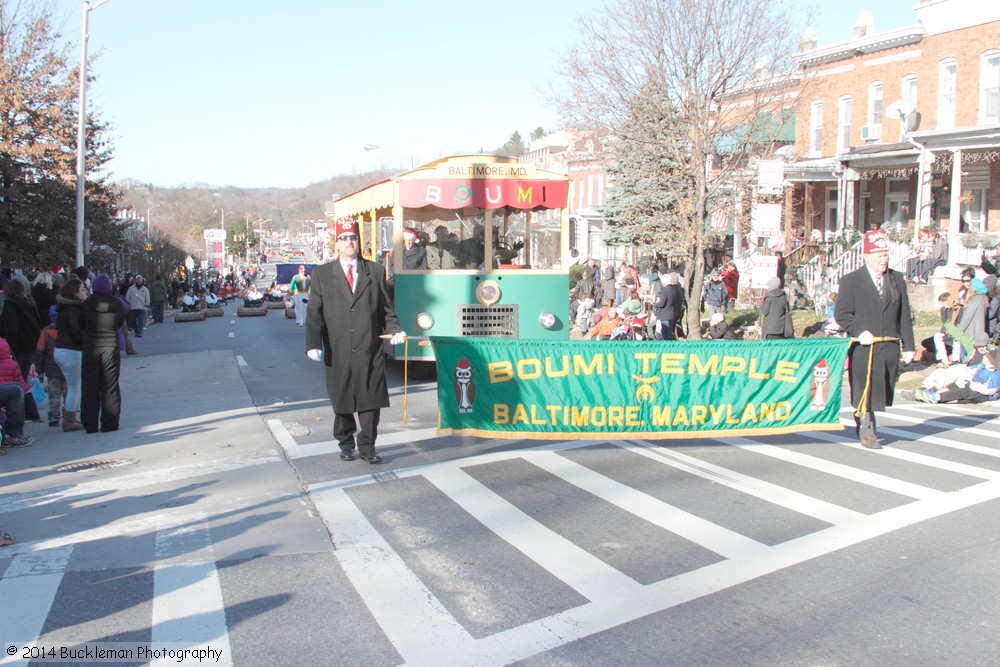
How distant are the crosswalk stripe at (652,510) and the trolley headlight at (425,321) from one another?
17.3 ft

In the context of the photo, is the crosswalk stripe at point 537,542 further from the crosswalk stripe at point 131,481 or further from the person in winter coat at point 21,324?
the person in winter coat at point 21,324

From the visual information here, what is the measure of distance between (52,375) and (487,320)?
19.5ft

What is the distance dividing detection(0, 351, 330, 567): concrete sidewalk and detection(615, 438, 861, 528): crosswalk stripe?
3.49 meters

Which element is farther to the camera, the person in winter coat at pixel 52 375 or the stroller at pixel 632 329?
the stroller at pixel 632 329

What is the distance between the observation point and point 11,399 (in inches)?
384

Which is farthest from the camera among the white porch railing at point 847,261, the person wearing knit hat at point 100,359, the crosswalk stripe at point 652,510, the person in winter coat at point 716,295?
the white porch railing at point 847,261

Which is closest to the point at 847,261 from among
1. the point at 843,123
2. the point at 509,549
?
the point at 843,123

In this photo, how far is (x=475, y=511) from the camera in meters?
7.09

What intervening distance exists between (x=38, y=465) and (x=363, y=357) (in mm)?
3487

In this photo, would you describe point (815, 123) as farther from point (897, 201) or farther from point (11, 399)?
point (11, 399)

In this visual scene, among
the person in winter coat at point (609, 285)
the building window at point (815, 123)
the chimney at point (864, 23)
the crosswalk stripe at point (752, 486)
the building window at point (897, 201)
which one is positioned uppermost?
the chimney at point (864, 23)

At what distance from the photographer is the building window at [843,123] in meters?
Answer: 30.9

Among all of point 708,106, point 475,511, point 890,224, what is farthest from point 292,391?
point 890,224

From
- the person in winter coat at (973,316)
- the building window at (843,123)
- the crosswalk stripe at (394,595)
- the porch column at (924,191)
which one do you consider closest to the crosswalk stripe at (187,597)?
the crosswalk stripe at (394,595)
